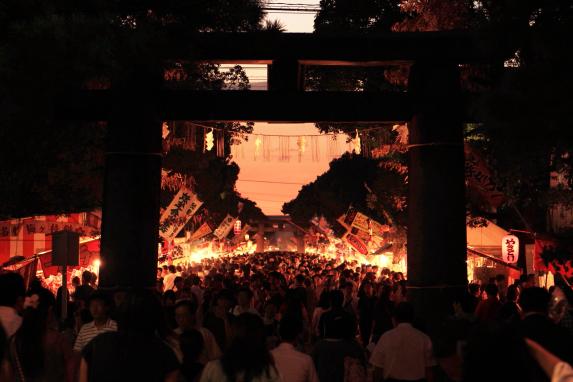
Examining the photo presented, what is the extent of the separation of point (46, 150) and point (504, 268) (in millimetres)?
15442

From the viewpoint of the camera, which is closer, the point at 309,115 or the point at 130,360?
the point at 130,360

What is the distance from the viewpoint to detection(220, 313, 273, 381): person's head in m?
5.80

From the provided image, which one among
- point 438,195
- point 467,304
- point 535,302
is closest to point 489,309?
point 467,304

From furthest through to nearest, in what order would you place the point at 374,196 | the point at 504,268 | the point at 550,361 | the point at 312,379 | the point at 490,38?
the point at 374,196
the point at 504,268
the point at 490,38
the point at 312,379
the point at 550,361

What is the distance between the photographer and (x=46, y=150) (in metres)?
19.6

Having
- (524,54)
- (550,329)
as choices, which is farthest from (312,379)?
(524,54)

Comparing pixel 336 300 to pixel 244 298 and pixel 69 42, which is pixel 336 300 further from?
pixel 69 42

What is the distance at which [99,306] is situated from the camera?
28.4 feet

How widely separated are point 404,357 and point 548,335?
87.1 inches

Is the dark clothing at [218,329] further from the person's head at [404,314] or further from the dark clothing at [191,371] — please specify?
the dark clothing at [191,371]

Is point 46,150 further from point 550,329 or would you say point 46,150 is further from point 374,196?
point 374,196

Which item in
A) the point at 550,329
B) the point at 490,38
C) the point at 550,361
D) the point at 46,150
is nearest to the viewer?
the point at 550,361

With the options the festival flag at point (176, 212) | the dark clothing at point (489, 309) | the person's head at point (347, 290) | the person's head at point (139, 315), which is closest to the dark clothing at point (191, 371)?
the person's head at point (139, 315)

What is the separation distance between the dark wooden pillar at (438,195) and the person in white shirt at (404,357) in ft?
19.7
